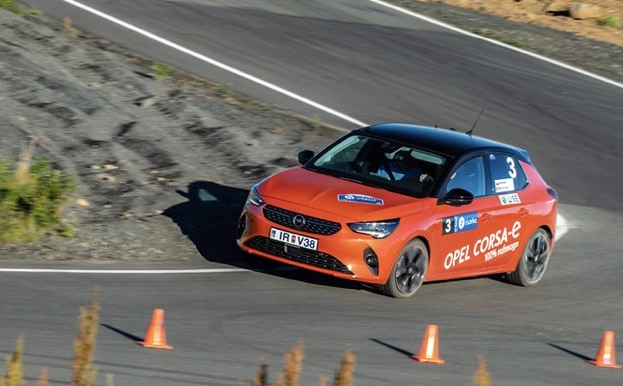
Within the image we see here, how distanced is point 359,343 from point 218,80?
471 inches

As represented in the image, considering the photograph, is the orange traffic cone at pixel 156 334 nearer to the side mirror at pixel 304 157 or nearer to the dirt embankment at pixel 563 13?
the side mirror at pixel 304 157

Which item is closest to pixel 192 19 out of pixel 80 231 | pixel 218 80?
pixel 218 80

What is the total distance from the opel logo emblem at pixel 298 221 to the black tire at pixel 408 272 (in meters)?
1.01

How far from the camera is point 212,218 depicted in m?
15.9

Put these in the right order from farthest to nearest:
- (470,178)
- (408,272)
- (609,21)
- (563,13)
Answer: (563,13)
(609,21)
(470,178)
(408,272)

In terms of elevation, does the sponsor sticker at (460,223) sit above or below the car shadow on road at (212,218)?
above

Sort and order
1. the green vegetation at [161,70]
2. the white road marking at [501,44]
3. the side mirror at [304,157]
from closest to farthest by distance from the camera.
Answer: the side mirror at [304,157] → the green vegetation at [161,70] → the white road marking at [501,44]

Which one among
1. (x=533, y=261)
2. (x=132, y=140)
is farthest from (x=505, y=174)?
(x=132, y=140)

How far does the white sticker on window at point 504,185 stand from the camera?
14.5 m

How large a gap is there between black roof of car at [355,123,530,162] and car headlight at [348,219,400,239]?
144cm

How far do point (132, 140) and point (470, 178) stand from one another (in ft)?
18.8

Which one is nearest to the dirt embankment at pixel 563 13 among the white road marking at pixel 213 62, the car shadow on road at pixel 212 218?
the white road marking at pixel 213 62

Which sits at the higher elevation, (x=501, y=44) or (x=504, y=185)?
(x=504, y=185)

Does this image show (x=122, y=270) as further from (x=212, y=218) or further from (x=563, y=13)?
(x=563, y=13)
